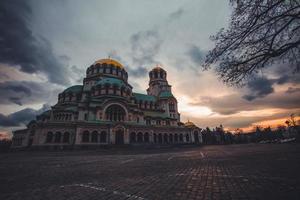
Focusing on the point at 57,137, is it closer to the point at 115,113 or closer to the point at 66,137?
the point at 66,137

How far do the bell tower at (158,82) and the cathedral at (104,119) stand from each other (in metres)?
3.90

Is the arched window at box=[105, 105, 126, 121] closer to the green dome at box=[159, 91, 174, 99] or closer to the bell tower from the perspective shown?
the green dome at box=[159, 91, 174, 99]

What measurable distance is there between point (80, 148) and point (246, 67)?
30.2 metres

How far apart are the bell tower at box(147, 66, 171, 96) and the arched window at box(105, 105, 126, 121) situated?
24299 mm

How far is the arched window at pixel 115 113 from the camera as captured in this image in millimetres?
36875

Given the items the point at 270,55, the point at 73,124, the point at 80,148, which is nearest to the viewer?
the point at 270,55

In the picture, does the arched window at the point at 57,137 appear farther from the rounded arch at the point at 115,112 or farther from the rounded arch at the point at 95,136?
the rounded arch at the point at 115,112

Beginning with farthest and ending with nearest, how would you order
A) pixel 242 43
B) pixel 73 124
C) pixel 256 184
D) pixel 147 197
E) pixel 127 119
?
1. pixel 127 119
2. pixel 73 124
3. pixel 242 43
4. pixel 256 184
5. pixel 147 197

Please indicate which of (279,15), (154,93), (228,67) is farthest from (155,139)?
(279,15)

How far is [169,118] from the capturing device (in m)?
50.6

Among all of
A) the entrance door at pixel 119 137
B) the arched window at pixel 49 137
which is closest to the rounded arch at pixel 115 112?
the entrance door at pixel 119 137

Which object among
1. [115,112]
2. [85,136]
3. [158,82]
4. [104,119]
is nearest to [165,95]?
[158,82]

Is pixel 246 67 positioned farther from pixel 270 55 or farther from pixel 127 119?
pixel 127 119

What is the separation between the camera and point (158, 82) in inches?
2388
